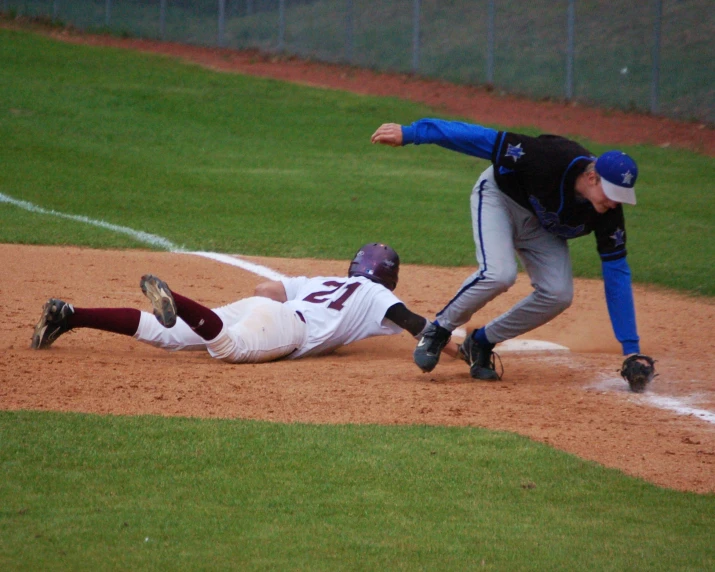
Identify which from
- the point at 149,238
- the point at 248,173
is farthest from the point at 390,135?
the point at 248,173

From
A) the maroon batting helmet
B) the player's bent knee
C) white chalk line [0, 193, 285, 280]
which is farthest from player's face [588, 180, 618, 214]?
white chalk line [0, 193, 285, 280]

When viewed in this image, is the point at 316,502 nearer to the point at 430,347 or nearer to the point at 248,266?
the point at 430,347

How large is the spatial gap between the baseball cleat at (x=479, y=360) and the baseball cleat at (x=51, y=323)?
249 centimetres

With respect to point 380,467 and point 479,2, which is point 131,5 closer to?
point 479,2

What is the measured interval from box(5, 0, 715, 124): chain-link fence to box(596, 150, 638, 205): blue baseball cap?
15.8m

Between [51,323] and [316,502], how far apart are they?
2.84 meters

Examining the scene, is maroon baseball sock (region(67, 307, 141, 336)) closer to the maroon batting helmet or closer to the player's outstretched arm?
the player's outstretched arm

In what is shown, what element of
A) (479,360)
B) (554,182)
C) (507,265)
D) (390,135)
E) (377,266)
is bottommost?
(479,360)

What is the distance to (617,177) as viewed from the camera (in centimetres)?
548

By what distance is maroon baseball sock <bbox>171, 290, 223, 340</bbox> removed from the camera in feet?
19.5

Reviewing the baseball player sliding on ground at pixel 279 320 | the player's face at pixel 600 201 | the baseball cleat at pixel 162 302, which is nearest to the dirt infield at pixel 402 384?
the baseball player sliding on ground at pixel 279 320

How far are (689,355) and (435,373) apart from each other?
1.97 m

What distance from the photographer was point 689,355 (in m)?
7.18

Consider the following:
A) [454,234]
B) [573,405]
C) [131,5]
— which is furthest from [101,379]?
[131,5]
